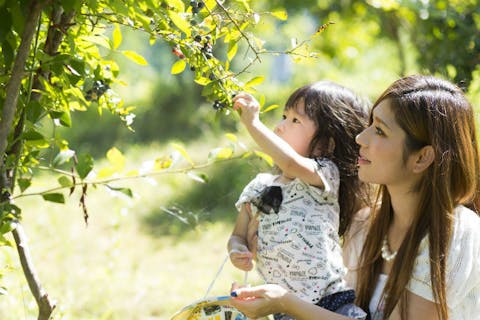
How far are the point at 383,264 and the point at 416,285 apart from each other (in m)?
0.21

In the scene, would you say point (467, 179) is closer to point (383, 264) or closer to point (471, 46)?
point (383, 264)

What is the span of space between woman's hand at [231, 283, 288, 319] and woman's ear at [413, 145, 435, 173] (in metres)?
0.49

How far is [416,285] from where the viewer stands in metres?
2.06

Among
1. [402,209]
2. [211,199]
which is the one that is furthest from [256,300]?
[211,199]

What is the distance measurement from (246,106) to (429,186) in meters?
0.52

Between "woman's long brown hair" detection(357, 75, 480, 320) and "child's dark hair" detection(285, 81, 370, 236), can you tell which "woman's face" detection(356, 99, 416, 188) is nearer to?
"woman's long brown hair" detection(357, 75, 480, 320)

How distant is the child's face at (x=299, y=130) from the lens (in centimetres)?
228

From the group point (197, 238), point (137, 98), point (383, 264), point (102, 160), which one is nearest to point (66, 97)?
point (383, 264)

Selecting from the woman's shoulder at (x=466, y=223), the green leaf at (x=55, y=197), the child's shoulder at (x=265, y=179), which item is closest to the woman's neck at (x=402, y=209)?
the woman's shoulder at (x=466, y=223)

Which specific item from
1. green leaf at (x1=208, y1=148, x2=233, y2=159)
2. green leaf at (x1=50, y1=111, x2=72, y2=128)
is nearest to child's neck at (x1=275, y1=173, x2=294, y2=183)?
green leaf at (x1=208, y1=148, x2=233, y2=159)

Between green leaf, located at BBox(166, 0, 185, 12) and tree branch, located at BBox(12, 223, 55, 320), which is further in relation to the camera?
tree branch, located at BBox(12, 223, 55, 320)

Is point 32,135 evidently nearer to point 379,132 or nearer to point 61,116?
point 61,116

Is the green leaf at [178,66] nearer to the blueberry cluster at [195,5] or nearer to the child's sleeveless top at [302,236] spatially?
the blueberry cluster at [195,5]

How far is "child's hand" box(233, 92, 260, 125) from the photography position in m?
1.99
